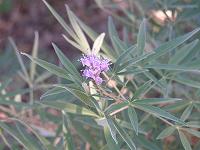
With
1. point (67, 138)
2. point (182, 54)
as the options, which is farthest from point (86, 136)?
point (182, 54)

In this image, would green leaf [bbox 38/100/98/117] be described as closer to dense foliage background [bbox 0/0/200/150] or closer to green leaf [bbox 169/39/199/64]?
dense foliage background [bbox 0/0/200/150]

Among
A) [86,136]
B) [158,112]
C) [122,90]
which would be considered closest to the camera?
[158,112]

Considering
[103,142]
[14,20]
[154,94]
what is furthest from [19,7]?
[103,142]

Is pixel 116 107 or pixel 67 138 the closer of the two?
pixel 116 107

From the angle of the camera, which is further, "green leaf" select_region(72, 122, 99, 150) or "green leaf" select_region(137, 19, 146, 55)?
"green leaf" select_region(72, 122, 99, 150)

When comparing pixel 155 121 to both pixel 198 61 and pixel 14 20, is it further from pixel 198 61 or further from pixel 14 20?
pixel 14 20

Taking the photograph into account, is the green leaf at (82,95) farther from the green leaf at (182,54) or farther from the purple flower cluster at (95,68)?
the green leaf at (182,54)

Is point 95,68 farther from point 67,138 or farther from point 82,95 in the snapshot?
point 67,138

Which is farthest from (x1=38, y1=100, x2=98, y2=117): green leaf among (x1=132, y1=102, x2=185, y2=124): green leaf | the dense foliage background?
(x1=132, y1=102, x2=185, y2=124): green leaf
